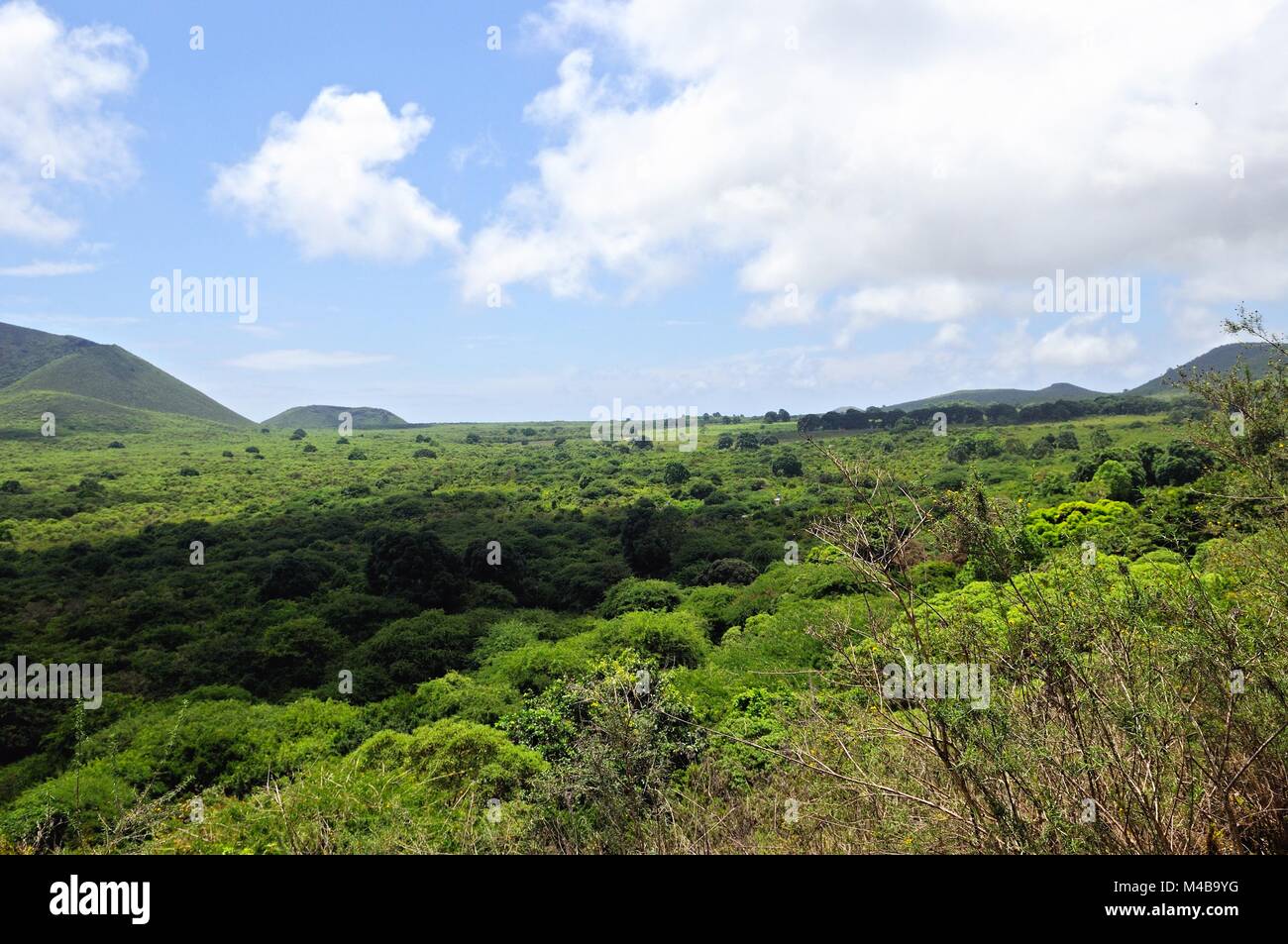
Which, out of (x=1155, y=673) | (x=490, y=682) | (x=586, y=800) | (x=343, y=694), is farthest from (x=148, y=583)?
(x=1155, y=673)

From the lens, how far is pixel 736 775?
11.2m

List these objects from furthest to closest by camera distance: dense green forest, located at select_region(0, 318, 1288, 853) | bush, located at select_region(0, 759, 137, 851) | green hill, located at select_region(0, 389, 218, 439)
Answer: green hill, located at select_region(0, 389, 218, 439), bush, located at select_region(0, 759, 137, 851), dense green forest, located at select_region(0, 318, 1288, 853)

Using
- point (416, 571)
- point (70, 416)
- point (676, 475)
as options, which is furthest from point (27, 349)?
point (416, 571)

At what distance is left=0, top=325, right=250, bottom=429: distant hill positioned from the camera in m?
113

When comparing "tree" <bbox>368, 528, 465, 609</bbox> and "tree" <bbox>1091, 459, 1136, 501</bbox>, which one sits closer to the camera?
"tree" <bbox>368, 528, 465, 609</bbox>

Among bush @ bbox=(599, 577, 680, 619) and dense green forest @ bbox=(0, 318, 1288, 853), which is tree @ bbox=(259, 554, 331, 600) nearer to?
dense green forest @ bbox=(0, 318, 1288, 853)

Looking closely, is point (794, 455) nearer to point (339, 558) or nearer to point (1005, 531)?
point (339, 558)

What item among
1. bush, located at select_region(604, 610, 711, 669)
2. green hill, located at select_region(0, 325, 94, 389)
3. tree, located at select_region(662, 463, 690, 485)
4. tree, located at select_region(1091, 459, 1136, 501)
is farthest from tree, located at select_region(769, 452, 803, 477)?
green hill, located at select_region(0, 325, 94, 389)

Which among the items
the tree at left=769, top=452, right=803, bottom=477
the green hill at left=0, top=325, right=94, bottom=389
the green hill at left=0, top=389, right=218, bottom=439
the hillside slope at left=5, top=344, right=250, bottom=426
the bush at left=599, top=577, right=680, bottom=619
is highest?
the green hill at left=0, top=325, right=94, bottom=389

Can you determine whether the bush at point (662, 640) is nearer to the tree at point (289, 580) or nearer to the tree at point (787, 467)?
the tree at point (289, 580)

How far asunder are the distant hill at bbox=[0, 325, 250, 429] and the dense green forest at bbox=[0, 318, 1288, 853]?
80.0 meters

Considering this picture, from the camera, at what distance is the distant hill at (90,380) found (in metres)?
113

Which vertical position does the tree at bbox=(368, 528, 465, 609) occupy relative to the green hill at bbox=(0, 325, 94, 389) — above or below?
below
